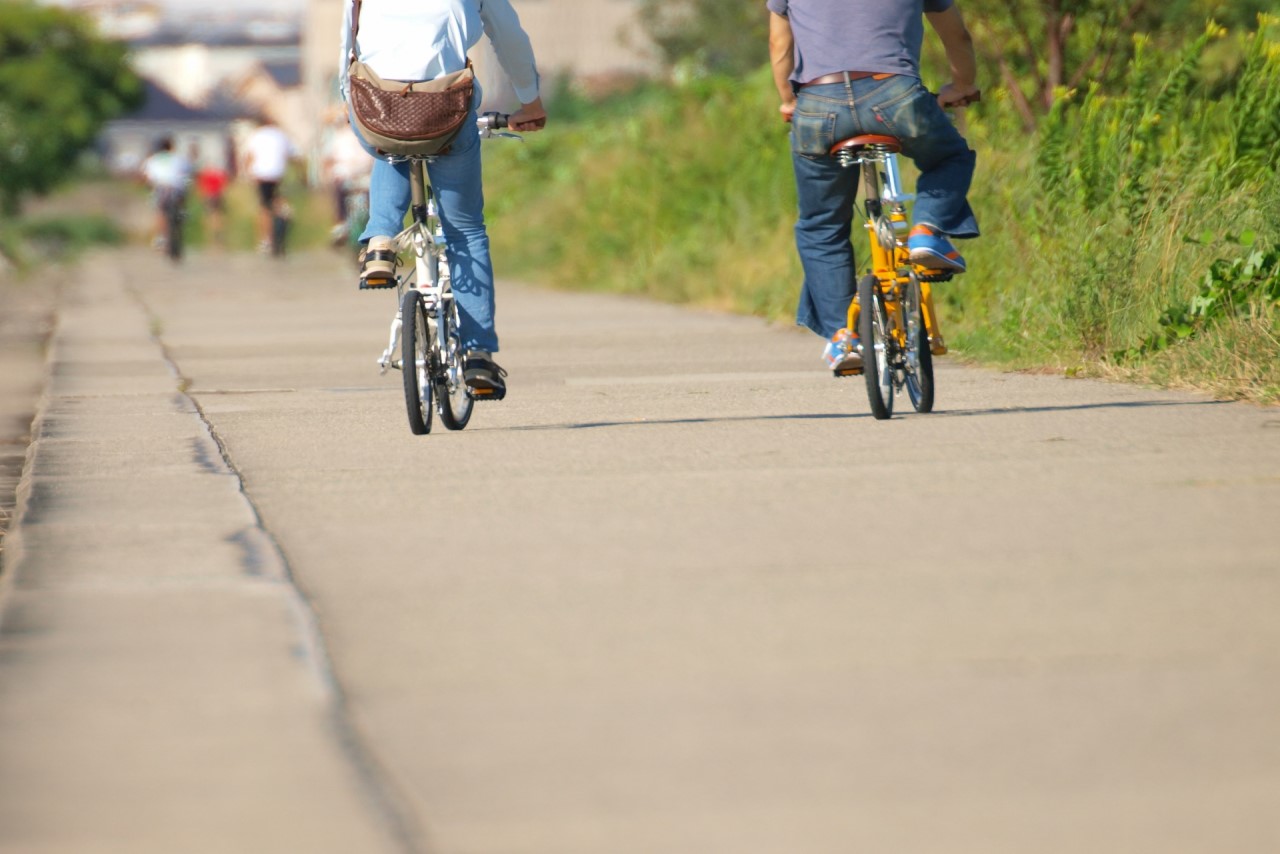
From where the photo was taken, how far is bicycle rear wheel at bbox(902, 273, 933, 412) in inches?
291

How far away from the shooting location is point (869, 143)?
7395 mm

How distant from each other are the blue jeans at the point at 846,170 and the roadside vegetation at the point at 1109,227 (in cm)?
122

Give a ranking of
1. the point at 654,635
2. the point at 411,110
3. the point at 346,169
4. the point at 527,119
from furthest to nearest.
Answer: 1. the point at 346,169
2. the point at 527,119
3. the point at 411,110
4. the point at 654,635

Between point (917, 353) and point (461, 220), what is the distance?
1.53m

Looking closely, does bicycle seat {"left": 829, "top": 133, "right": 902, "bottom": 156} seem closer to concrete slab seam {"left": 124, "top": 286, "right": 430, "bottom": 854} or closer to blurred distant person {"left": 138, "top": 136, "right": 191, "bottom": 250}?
concrete slab seam {"left": 124, "top": 286, "right": 430, "bottom": 854}

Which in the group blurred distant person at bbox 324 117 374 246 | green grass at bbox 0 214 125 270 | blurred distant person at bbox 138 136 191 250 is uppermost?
blurred distant person at bbox 324 117 374 246

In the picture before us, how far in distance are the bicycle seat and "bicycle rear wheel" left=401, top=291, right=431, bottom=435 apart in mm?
1436

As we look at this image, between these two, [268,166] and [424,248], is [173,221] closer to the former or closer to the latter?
[268,166]

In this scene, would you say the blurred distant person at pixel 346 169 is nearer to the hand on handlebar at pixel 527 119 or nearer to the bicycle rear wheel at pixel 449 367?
the hand on handlebar at pixel 527 119

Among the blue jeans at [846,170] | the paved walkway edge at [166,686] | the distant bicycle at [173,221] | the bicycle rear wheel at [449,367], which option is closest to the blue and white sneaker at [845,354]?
the blue jeans at [846,170]

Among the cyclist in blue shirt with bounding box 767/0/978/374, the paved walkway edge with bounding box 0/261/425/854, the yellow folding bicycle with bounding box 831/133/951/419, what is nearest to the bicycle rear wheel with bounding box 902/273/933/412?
the yellow folding bicycle with bounding box 831/133/951/419

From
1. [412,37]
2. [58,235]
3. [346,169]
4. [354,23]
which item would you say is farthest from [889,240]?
[58,235]

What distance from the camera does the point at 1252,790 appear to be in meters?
3.27

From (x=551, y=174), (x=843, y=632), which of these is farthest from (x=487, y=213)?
(x=843, y=632)
